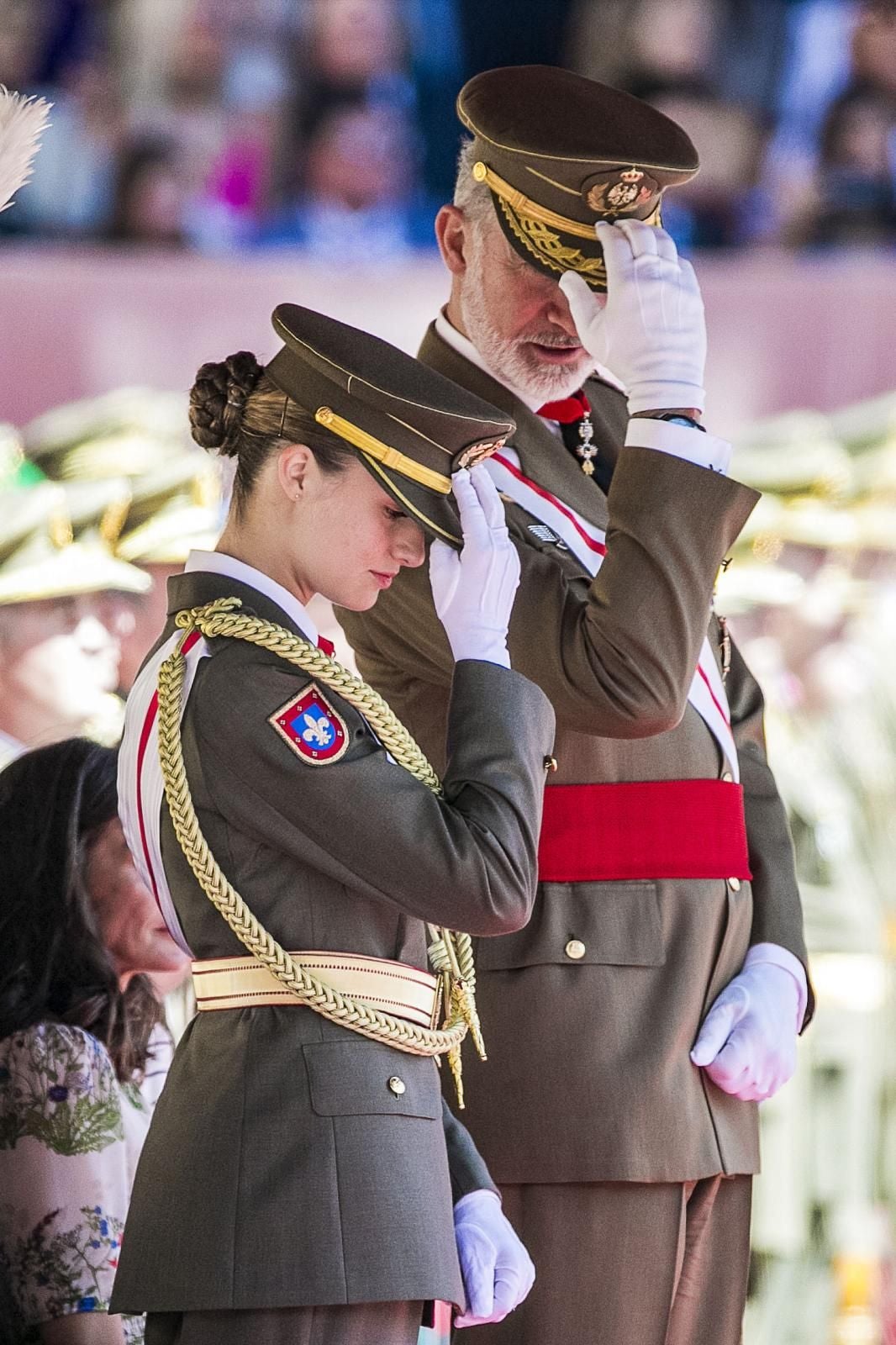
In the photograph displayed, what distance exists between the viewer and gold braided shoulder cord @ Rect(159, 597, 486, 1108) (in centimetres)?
154

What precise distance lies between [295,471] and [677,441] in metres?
0.38

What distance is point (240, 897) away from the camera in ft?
5.10

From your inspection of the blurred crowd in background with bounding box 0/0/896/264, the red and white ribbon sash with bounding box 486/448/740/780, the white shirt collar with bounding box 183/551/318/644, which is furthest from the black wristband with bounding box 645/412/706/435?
the blurred crowd in background with bounding box 0/0/896/264

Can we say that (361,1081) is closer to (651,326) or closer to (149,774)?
(149,774)

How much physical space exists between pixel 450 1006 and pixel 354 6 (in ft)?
8.22

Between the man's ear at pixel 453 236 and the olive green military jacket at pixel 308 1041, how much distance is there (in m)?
0.68

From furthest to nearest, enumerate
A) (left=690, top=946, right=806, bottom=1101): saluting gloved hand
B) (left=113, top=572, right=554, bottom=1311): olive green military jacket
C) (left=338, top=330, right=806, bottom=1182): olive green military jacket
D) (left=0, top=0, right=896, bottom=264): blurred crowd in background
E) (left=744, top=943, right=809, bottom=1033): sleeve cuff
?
(left=0, top=0, right=896, bottom=264): blurred crowd in background
(left=744, top=943, right=809, bottom=1033): sleeve cuff
(left=690, top=946, right=806, bottom=1101): saluting gloved hand
(left=338, top=330, right=806, bottom=1182): olive green military jacket
(left=113, top=572, right=554, bottom=1311): olive green military jacket

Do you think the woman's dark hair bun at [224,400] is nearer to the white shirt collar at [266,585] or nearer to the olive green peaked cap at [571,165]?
the white shirt collar at [266,585]

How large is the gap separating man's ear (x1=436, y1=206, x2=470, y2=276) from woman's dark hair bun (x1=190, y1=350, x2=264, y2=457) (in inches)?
17.9

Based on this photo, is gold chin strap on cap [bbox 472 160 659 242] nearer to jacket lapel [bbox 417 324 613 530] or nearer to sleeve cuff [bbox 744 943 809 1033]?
jacket lapel [bbox 417 324 613 530]

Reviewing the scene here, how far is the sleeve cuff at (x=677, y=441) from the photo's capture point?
1835mm

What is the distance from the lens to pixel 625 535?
6.03ft

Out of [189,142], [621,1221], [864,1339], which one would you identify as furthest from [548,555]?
[864,1339]

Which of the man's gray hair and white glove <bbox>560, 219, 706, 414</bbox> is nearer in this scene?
white glove <bbox>560, 219, 706, 414</bbox>
